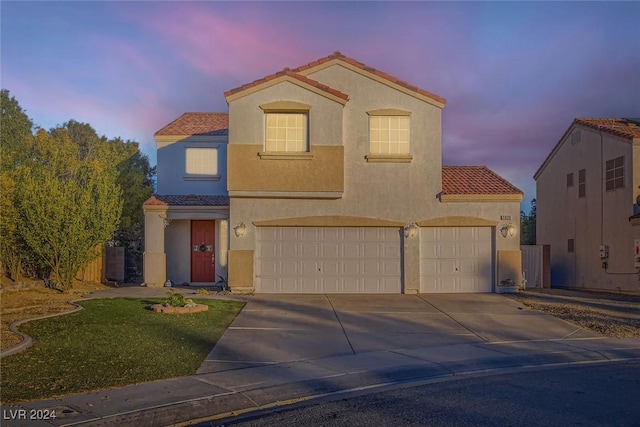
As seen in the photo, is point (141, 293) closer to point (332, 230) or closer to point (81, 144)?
point (332, 230)

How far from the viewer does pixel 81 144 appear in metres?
39.4

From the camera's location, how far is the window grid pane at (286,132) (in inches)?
768

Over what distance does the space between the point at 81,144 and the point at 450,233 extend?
2773cm

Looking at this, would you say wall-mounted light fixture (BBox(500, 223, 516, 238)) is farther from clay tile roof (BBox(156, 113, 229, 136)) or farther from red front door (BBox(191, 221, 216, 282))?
clay tile roof (BBox(156, 113, 229, 136))

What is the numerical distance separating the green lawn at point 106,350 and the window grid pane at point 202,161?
9529 millimetres

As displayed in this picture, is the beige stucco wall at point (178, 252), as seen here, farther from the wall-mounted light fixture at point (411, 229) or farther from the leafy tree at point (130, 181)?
the wall-mounted light fixture at point (411, 229)

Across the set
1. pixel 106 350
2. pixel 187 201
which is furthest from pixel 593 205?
pixel 106 350

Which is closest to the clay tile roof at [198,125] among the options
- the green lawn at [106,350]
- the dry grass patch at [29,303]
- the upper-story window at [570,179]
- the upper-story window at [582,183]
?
the dry grass patch at [29,303]

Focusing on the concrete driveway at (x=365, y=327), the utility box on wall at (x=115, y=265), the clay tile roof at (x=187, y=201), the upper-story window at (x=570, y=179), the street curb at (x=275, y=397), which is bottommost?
the street curb at (x=275, y=397)

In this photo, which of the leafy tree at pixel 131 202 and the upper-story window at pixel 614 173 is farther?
the leafy tree at pixel 131 202

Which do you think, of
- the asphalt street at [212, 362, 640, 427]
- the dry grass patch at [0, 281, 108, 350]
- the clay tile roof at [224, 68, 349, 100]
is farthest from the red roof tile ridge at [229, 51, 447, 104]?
the asphalt street at [212, 362, 640, 427]

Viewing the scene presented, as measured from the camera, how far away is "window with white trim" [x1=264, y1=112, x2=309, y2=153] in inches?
768

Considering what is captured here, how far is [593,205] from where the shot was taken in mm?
25766

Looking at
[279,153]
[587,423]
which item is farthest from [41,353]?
[279,153]
